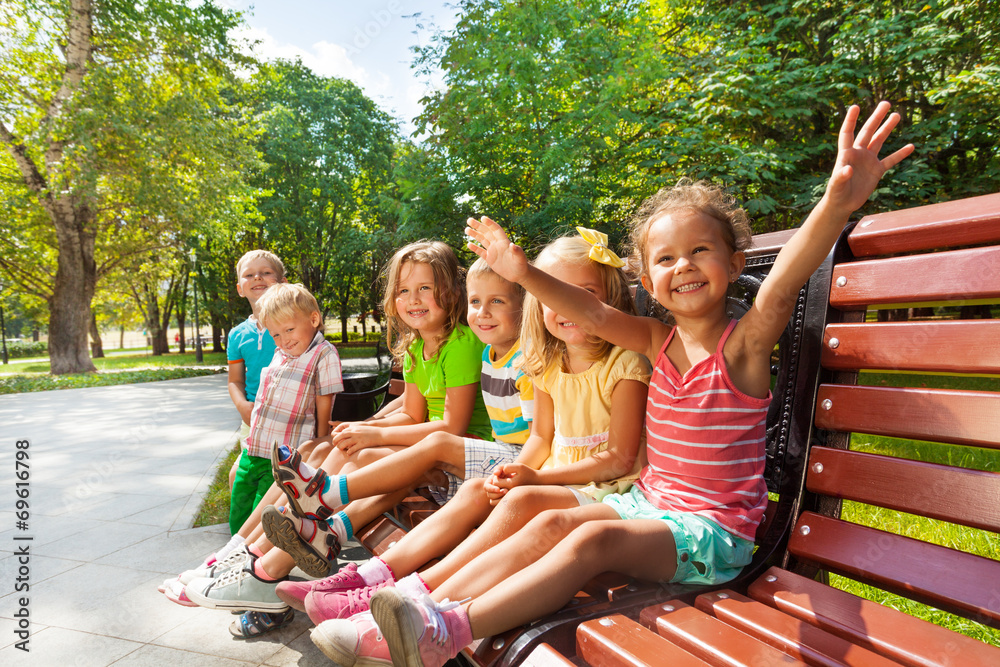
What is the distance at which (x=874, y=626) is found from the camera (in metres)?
1.32

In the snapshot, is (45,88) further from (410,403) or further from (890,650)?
(890,650)

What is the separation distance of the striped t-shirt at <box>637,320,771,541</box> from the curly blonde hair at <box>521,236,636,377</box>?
17.8 inches

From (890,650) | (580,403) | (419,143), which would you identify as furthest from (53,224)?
(890,650)

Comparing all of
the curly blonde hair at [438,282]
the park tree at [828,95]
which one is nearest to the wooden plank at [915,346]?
the curly blonde hair at [438,282]

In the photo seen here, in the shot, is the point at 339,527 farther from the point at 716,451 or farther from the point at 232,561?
the point at 716,451

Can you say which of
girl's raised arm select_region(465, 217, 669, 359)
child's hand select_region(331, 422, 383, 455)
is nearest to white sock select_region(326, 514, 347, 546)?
child's hand select_region(331, 422, 383, 455)

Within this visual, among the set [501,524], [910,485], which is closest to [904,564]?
[910,485]

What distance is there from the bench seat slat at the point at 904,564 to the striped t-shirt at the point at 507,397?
3.81 feet

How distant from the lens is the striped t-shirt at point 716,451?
5.80 ft

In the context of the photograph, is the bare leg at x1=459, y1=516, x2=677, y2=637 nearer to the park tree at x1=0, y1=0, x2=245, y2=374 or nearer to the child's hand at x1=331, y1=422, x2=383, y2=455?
the child's hand at x1=331, y1=422, x2=383, y2=455

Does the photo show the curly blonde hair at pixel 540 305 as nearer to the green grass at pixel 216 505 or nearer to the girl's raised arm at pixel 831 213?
the girl's raised arm at pixel 831 213

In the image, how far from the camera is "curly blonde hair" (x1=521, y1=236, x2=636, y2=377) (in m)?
2.23

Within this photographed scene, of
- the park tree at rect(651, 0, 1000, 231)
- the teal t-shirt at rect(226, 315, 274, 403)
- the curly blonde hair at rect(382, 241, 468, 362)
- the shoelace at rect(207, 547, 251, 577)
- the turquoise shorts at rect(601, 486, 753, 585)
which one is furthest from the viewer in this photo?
the park tree at rect(651, 0, 1000, 231)

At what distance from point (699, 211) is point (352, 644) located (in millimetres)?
1517
